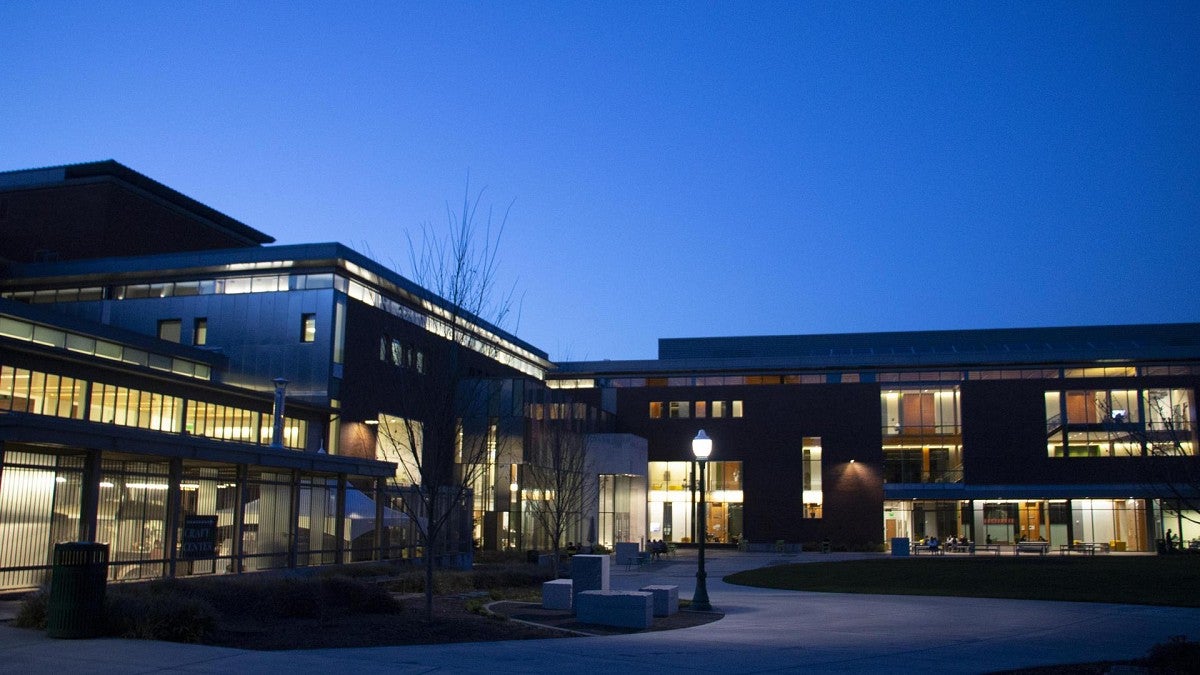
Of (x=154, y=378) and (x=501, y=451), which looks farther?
(x=501, y=451)

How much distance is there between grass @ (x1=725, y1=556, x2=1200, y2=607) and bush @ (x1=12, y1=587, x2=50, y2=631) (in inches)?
847

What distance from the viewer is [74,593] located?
1389 cm

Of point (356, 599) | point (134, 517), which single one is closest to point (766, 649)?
point (356, 599)

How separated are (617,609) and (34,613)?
927 cm

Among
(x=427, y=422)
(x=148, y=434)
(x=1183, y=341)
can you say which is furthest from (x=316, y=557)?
(x=1183, y=341)

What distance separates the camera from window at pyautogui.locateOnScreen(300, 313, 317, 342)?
47188mm

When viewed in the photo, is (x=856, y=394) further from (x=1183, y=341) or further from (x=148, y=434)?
(x=148, y=434)

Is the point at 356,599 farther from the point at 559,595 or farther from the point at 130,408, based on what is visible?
the point at 130,408

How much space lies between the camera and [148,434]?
22.8 m

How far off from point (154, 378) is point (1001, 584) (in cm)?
2960

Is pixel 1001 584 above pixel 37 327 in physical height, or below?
below

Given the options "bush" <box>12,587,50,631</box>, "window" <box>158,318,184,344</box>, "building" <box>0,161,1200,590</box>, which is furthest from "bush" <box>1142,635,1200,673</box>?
"window" <box>158,318,184,344</box>

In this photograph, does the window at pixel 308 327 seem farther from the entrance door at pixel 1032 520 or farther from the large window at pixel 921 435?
the entrance door at pixel 1032 520

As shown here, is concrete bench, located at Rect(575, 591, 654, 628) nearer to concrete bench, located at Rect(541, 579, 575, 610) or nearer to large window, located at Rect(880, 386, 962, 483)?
concrete bench, located at Rect(541, 579, 575, 610)
